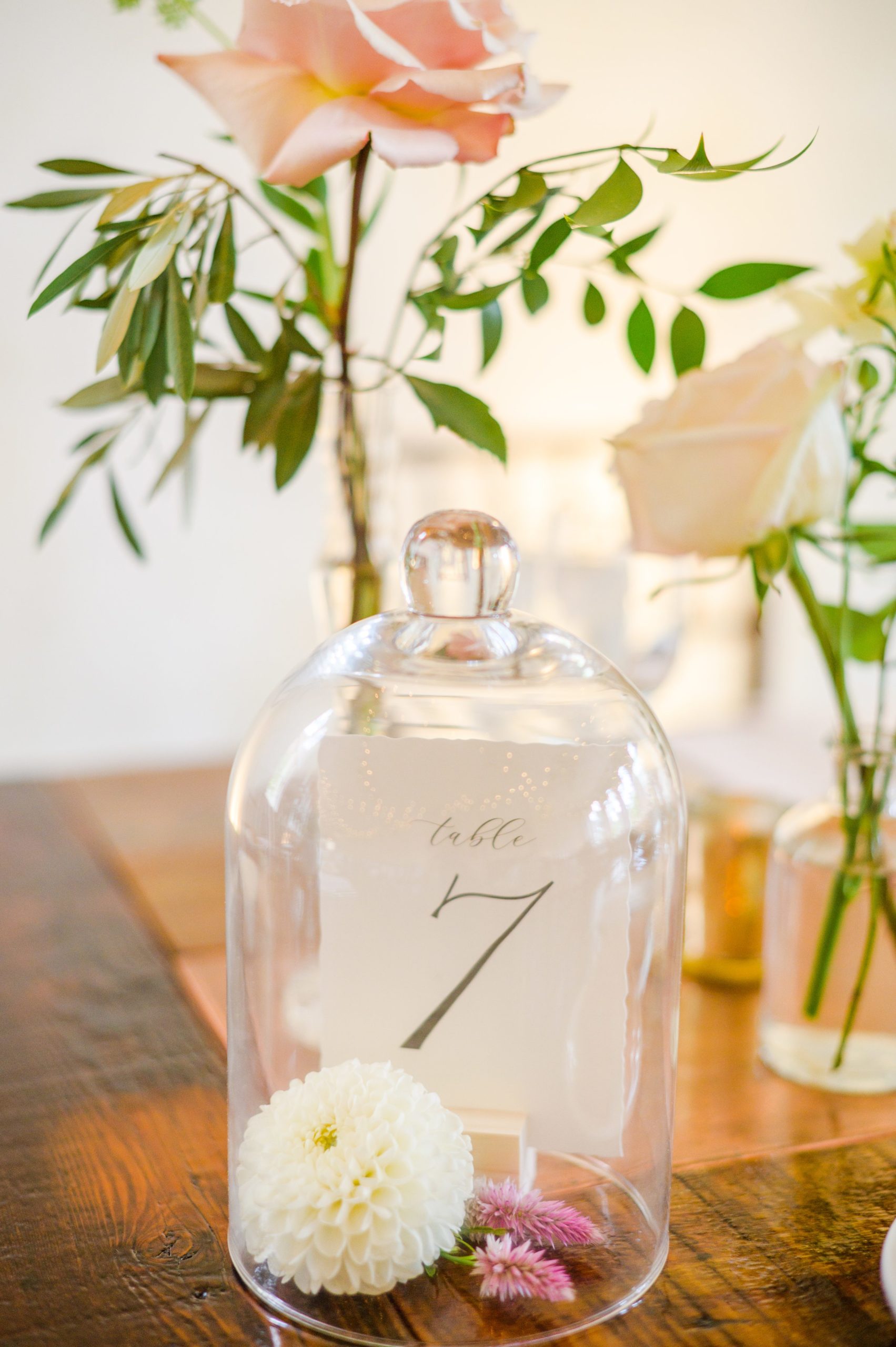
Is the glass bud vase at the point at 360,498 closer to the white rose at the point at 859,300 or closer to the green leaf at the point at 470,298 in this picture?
the green leaf at the point at 470,298

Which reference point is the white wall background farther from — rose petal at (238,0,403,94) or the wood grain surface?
rose petal at (238,0,403,94)

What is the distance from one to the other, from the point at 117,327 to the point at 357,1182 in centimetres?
33

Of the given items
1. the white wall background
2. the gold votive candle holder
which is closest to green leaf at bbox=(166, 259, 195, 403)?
the gold votive candle holder

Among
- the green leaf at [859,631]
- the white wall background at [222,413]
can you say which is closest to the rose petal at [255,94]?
the green leaf at [859,631]

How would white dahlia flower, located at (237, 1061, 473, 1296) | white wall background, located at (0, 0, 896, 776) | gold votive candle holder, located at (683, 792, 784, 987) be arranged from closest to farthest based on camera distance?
1. white dahlia flower, located at (237, 1061, 473, 1296)
2. gold votive candle holder, located at (683, 792, 784, 987)
3. white wall background, located at (0, 0, 896, 776)

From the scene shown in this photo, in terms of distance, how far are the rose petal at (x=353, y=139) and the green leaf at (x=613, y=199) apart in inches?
2.2

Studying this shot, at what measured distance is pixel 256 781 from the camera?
46cm

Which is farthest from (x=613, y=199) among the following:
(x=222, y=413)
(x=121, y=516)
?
(x=222, y=413)

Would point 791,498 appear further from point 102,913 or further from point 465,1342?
point 102,913

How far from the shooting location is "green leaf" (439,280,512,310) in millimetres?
510

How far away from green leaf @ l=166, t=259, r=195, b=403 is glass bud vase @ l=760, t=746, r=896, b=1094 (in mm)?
364

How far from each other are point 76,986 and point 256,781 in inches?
12.9

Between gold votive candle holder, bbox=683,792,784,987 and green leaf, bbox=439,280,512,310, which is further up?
green leaf, bbox=439,280,512,310

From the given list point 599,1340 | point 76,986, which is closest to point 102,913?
point 76,986
